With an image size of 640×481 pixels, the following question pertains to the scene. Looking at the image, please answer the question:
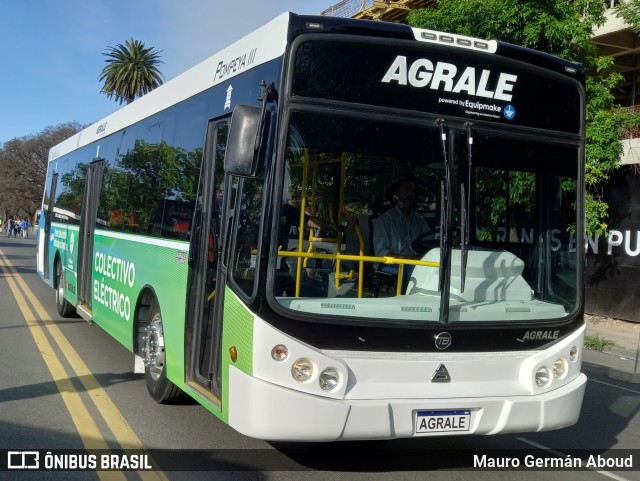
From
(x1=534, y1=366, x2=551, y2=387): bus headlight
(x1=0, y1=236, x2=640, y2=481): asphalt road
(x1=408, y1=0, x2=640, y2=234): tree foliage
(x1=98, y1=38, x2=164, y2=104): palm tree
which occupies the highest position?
(x1=98, y1=38, x2=164, y2=104): palm tree

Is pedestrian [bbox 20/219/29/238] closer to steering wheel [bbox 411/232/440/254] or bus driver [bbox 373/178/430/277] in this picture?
bus driver [bbox 373/178/430/277]

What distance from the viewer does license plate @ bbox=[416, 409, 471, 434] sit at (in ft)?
14.4

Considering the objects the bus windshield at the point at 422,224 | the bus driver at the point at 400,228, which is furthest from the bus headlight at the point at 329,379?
the bus driver at the point at 400,228

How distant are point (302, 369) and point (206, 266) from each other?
1.61m

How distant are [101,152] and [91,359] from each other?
121 inches

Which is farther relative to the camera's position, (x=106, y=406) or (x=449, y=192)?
(x=106, y=406)

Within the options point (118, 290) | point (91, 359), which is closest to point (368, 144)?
point (118, 290)

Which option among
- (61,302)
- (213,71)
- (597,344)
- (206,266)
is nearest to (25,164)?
(61,302)

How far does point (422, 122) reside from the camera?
4.59 m

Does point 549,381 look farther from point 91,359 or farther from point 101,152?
point 101,152

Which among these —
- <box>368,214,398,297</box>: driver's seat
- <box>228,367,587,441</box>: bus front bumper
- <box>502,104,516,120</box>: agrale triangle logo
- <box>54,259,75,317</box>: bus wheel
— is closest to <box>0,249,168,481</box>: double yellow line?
<box>54,259,75,317</box>: bus wheel

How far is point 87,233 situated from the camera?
10.1 m

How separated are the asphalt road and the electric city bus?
51cm

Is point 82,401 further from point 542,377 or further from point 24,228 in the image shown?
point 24,228
